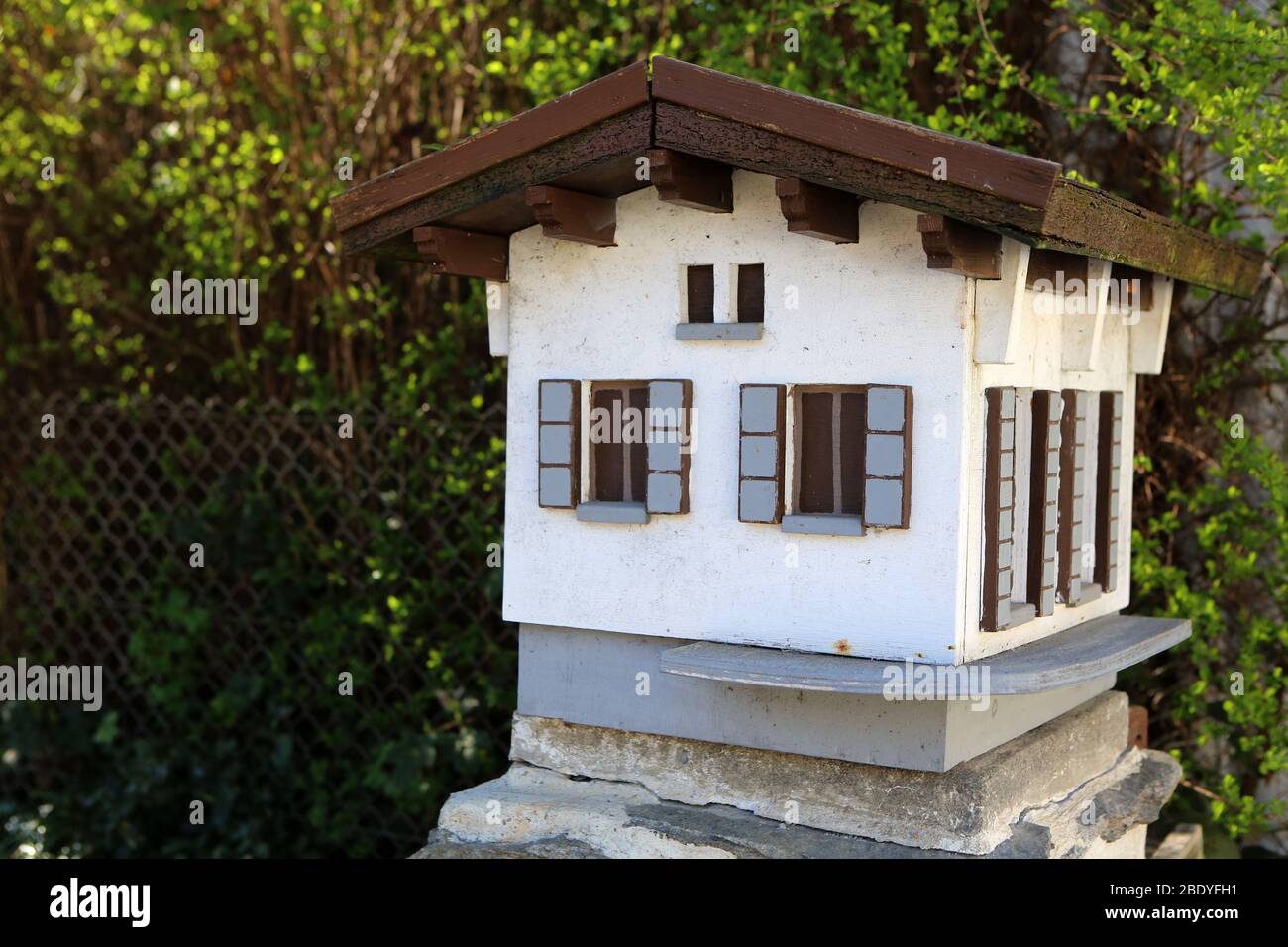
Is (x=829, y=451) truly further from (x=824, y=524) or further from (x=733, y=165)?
(x=733, y=165)

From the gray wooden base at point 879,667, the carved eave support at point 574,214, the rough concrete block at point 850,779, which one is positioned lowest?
the rough concrete block at point 850,779

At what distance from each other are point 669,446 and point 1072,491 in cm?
112

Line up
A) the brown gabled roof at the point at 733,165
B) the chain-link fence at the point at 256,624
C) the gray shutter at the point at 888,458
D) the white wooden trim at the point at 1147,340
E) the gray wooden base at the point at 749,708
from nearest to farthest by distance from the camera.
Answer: the brown gabled roof at the point at 733,165 → the gray shutter at the point at 888,458 → the gray wooden base at the point at 749,708 → the white wooden trim at the point at 1147,340 → the chain-link fence at the point at 256,624

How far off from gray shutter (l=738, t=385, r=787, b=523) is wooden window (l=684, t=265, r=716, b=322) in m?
0.27

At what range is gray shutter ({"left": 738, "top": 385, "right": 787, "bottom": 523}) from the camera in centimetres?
324

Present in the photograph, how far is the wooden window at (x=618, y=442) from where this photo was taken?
3502 mm

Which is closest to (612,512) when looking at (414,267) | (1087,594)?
(1087,594)

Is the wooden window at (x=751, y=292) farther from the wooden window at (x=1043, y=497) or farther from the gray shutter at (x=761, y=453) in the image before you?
the wooden window at (x=1043, y=497)

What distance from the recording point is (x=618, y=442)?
3.53m

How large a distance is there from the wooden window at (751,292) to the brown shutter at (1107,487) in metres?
1.17

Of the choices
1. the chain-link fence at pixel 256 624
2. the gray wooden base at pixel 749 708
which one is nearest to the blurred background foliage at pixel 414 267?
the chain-link fence at pixel 256 624
